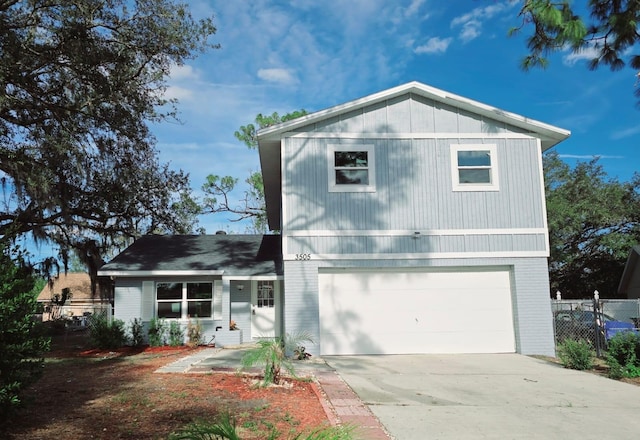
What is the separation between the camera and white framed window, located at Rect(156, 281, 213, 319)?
14.8 m

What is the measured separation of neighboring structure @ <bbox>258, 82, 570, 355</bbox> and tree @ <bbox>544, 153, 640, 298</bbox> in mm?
15898

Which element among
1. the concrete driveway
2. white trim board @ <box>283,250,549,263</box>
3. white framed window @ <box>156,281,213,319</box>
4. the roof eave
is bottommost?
the concrete driveway

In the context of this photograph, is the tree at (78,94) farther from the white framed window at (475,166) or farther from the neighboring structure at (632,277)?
the neighboring structure at (632,277)

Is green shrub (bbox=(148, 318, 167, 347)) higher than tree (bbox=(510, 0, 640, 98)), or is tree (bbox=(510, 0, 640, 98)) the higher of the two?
tree (bbox=(510, 0, 640, 98))

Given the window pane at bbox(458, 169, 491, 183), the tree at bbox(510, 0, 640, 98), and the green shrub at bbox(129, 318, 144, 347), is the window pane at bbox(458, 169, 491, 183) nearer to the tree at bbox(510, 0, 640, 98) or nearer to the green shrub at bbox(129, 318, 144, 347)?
the tree at bbox(510, 0, 640, 98)

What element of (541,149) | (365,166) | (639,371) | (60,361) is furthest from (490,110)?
(60,361)

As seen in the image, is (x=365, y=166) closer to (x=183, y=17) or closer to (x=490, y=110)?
(x=490, y=110)

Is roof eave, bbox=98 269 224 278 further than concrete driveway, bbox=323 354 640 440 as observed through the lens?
Yes

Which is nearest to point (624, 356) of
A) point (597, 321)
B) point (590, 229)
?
point (597, 321)

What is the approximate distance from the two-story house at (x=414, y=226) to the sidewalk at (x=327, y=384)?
5.57 feet

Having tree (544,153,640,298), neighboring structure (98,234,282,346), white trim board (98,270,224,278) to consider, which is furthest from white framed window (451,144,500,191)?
tree (544,153,640,298)

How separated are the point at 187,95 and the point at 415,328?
1096 cm

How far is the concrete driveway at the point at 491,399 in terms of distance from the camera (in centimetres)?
568

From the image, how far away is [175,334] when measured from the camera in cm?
1440
